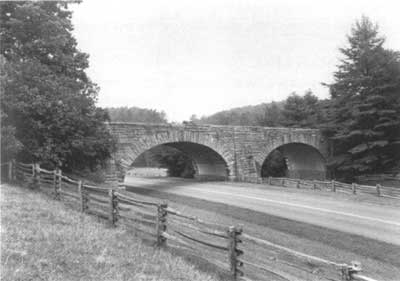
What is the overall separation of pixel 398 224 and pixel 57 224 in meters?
9.43

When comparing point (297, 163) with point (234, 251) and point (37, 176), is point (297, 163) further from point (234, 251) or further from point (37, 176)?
point (234, 251)

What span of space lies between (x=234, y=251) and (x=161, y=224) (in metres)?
2.43

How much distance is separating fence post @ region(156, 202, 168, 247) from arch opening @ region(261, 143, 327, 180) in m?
27.7

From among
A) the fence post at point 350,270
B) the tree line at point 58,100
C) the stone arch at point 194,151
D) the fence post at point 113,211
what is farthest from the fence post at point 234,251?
the stone arch at point 194,151

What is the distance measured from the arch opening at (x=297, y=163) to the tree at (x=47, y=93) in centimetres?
2176

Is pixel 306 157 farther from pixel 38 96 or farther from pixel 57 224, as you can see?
pixel 57 224

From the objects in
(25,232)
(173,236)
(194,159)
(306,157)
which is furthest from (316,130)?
(25,232)

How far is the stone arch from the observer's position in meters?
24.3

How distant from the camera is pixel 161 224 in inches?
337

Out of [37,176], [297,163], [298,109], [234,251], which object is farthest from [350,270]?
[298,109]

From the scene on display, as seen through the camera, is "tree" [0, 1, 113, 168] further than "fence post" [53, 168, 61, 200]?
Yes

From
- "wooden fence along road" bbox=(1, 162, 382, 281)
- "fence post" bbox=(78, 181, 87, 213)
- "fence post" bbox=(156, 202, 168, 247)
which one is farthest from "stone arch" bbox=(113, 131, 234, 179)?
"fence post" bbox=(156, 202, 168, 247)

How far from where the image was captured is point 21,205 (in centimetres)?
1012

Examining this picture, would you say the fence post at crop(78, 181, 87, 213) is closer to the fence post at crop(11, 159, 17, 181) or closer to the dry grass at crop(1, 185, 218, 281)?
the dry grass at crop(1, 185, 218, 281)
